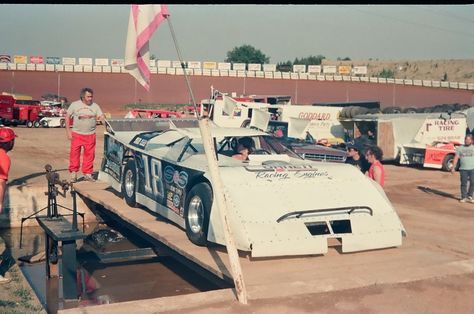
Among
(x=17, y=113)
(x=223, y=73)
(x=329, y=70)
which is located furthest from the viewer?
(x=329, y=70)

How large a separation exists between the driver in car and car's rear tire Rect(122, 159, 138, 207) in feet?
5.81

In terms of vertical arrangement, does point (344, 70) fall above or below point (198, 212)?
above

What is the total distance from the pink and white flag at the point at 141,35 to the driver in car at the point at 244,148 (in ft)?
8.67

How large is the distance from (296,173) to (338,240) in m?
0.95

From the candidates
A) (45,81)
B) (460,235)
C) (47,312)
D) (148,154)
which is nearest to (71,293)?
(47,312)

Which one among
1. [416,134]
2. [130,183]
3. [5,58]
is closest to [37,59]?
[5,58]

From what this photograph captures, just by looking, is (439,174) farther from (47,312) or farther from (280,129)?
(47,312)

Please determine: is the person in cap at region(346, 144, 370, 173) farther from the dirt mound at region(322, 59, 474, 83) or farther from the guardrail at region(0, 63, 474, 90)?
the dirt mound at region(322, 59, 474, 83)

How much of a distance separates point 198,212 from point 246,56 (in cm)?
10895

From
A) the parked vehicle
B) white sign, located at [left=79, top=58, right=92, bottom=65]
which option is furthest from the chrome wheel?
white sign, located at [left=79, top=58, right=92, bottom=65]

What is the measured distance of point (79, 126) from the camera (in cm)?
1098

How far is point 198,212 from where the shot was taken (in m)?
7.37

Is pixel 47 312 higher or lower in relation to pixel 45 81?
lower

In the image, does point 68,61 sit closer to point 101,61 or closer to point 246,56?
point 101,61
